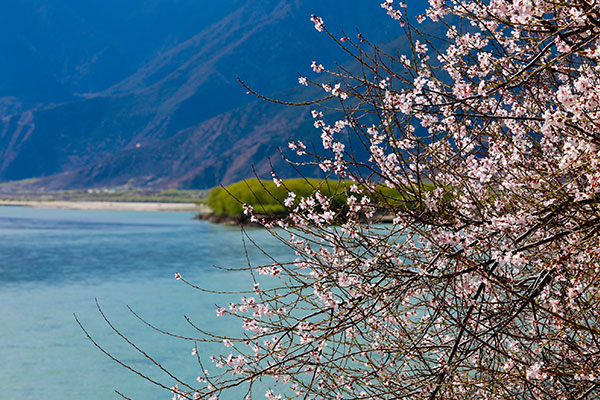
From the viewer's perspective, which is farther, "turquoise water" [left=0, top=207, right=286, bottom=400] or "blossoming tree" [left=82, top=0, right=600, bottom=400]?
"turquoise water" [left=0, top=207, right=286, bottom=400]

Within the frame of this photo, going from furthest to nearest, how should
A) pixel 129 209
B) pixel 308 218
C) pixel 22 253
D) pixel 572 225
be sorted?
pixel 129 209
pixel 22 253
pixel 308 218
pixel 572 225

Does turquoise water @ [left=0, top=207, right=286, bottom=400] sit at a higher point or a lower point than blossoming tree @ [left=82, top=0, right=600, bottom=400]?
higher

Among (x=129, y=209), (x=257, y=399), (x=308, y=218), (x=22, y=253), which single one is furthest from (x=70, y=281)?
(x=129, y=209)

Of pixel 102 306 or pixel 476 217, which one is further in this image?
pixel 102 306

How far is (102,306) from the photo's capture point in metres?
24.5

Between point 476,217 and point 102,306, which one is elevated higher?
point 102,306

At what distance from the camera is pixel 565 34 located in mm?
4953

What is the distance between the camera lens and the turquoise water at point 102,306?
15.6 m

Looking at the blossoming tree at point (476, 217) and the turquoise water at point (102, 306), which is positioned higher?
the turquoise water at point (102, 306)

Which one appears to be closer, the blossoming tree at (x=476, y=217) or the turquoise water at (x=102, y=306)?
the blossoming tree at (x=476, y=217)

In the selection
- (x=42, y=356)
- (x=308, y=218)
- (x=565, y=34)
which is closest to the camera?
(x=565, y=34)

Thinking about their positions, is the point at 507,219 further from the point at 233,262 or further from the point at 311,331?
the point at 233,262

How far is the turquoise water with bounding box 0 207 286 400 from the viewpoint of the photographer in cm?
1563

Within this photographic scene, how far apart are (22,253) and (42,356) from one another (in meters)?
26.9
